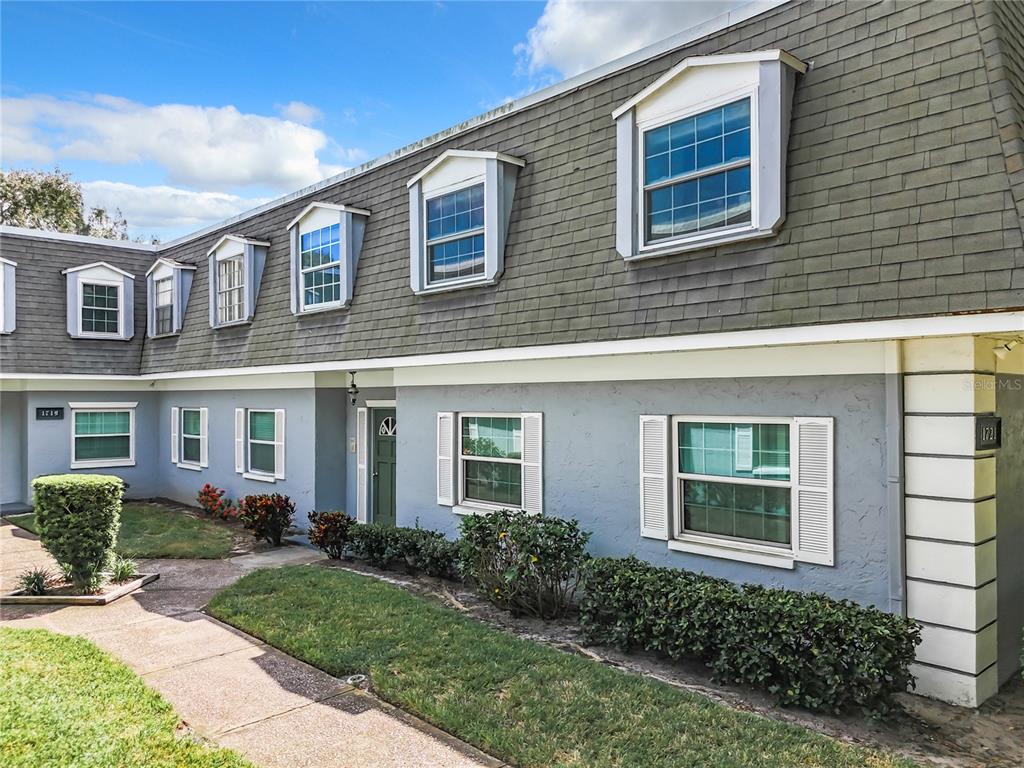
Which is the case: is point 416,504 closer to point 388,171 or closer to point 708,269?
point 388,171

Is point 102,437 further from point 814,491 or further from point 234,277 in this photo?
point 814,491

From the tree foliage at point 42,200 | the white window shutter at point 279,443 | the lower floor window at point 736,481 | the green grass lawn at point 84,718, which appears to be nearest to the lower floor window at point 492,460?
the lower floor window at point 736,481

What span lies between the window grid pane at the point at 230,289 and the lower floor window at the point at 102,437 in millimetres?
5024

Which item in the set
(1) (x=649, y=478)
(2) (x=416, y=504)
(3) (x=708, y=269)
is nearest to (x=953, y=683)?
(1) (x=649, y=478)

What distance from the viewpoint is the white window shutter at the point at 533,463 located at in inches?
322

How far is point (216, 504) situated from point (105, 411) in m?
4.78

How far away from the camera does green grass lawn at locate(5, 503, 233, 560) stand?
10516 millimetres

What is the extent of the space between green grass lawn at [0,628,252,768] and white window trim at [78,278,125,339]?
1110 cm

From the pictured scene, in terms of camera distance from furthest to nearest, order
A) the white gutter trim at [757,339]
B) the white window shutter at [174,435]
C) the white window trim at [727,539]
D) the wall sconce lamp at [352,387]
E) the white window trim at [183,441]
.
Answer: the white window shutter at [174,435], the white window trim at [183,441], the wall sconce lamp at [352,387], the white window trim at [727,539], the white gutter trim at [757,339]

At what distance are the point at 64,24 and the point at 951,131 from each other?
37.0 ft

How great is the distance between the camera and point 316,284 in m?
11.0

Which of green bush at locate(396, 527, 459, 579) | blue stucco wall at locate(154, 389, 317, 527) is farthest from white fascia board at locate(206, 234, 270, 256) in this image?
green bush at locate(396, 527, 459, 579)

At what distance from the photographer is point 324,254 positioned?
426 inches

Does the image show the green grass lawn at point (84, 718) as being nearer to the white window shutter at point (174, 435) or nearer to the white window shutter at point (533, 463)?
the white window shutter at point (533, 463)
